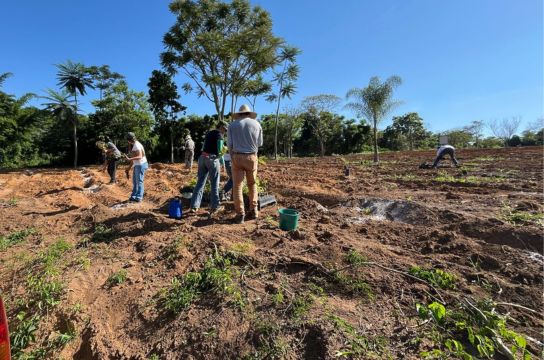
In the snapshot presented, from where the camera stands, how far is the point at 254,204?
4.46 meters

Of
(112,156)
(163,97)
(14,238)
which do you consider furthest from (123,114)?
(14,238)

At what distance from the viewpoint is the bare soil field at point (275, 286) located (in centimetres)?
207

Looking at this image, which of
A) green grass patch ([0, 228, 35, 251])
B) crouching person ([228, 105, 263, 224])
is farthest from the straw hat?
green grass patch ([0, 228, 35, 251])

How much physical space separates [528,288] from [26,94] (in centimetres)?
2967

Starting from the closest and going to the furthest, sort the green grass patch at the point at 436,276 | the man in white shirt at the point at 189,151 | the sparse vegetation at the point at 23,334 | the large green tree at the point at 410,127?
the sparse vegetation at the point at 23,334, the green grass patch at the point at 436,276, the man in white shirt at the point at 189,151, the large green tree at the point at 410,127

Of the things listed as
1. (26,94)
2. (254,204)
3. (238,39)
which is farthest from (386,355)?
(26,94)

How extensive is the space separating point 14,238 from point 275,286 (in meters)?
3.83

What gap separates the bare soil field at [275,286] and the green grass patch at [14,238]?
0.8 inches

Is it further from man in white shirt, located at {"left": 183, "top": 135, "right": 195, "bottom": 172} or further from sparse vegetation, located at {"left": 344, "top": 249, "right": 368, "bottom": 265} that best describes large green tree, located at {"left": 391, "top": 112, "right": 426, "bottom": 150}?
sparse vegetation, located at {"left": 344, "top": 249, "right": 368, "bottom": 265}

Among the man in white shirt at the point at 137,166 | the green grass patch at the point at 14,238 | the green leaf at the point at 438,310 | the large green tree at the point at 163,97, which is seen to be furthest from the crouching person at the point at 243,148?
the large green tree at the point at 163,97

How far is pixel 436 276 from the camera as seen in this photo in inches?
106

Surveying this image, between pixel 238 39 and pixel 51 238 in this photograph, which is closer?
pixel 51 238

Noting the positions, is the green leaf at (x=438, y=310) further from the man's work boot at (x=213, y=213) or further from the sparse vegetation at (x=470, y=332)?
the man's work boot at (x=213, y=213)

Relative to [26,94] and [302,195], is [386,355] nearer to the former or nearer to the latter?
[302,195]
